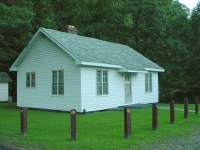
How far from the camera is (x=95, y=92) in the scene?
25.2 m

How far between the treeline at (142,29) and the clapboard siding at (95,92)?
55.7ft

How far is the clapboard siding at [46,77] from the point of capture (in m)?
24.4

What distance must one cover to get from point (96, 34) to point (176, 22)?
10127 millimetres

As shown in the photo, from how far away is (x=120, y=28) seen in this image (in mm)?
49812

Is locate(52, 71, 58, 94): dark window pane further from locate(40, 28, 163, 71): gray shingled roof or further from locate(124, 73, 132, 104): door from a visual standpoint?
locate(124, 73, 132, 104): door

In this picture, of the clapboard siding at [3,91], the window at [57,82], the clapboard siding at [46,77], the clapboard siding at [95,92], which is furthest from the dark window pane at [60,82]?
the clapboard siding at [3,91]

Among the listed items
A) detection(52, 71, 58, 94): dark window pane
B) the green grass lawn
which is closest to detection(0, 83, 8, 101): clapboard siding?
detection(52, 71, 58, 94): dark window pane

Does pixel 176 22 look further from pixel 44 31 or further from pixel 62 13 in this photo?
pixel 44 31

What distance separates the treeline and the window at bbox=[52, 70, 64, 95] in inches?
659

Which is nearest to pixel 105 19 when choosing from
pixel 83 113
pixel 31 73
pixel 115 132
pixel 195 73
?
pixel 195 73

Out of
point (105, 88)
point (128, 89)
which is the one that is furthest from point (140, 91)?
point (105, 88)

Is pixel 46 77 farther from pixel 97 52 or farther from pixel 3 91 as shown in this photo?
pixel 3 91

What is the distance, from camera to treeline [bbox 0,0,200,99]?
4441 cm

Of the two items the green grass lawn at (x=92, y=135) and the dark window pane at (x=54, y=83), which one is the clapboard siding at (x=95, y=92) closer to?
the dark window pane at (x=54, y=83)
